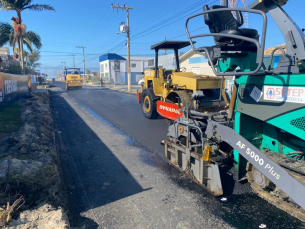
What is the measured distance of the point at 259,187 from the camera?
11.3ft

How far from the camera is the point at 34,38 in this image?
2348 cm

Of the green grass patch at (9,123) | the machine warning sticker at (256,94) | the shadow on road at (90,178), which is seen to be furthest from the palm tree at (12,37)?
the machine warning sticker at (256,94)

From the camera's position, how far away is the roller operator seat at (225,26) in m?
3.42

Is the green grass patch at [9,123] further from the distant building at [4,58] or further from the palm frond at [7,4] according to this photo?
the palm frond at [7,4]

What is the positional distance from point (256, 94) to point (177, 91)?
3848mm

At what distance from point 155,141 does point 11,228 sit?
431cm

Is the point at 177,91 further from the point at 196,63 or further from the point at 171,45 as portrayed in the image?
the point at 196,63

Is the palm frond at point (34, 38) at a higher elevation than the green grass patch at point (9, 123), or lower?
higher

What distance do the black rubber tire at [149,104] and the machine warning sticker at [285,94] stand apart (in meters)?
5.86

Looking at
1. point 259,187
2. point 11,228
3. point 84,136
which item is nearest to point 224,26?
point 259,187

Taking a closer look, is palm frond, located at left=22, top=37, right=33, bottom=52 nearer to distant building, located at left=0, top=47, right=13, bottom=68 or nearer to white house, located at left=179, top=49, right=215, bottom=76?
distant building, located at left=0, top=47, right=13, bottom=68

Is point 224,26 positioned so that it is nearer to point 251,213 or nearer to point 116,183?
point 251,213

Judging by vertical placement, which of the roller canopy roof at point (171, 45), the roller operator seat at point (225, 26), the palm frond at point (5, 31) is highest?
the palm frond at point (5, 31)

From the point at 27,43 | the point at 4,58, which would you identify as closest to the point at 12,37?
the point at 27,43
